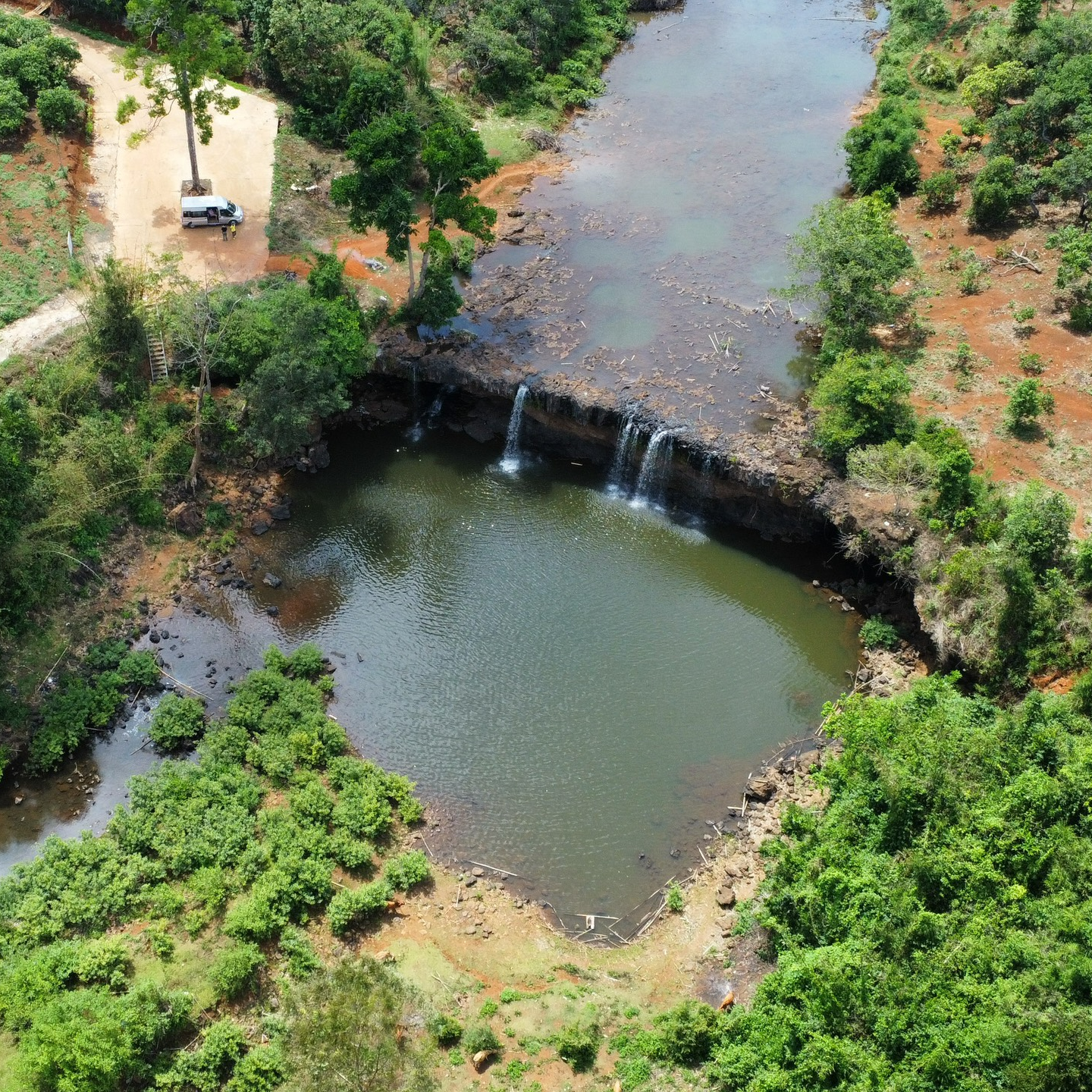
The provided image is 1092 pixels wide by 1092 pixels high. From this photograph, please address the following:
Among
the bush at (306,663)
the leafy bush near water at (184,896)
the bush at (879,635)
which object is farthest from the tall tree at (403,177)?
the bush at (879,635)

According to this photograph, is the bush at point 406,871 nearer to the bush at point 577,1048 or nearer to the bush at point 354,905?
the bush at point 354,905

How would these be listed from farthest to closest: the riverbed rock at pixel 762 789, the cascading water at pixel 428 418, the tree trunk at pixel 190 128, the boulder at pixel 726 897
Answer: the tree trunk at pixel 190 128 < the cascading water at pixel 428 418 < the riverbed rock at pixel 762 789 < the boulder at pixel 726 897

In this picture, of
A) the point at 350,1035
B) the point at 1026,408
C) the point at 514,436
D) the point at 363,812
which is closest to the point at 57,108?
the point at 514,436

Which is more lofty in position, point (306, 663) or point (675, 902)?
point (306, 663)

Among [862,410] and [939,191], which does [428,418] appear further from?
[939,191]

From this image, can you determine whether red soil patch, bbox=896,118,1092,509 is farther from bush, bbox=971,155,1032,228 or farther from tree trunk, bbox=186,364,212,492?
tree trunk, bbox=186,364,212,492

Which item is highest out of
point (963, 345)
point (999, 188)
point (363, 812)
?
point (999, 188)
